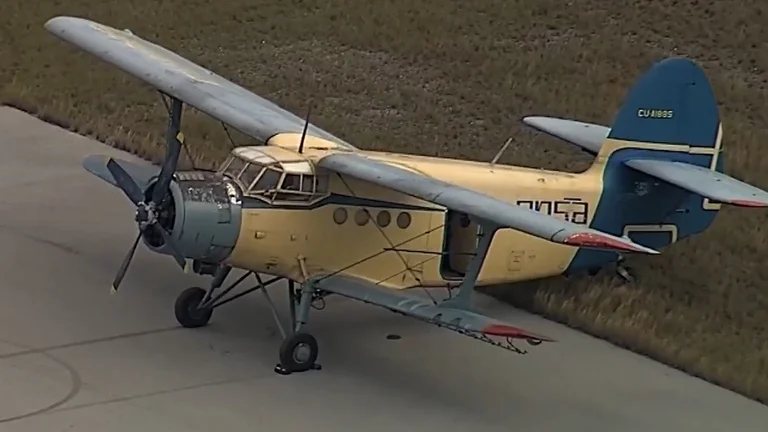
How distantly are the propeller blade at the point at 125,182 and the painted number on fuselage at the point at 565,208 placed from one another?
3.43 metres

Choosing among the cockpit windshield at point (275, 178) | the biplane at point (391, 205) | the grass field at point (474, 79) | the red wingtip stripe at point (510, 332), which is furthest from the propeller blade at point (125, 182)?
the grass field at point (474, 79)

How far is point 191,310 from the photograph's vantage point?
11906 millimetres

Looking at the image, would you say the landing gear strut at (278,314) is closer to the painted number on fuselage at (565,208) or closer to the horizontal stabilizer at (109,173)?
the horizontal stabilizer at (109,173)

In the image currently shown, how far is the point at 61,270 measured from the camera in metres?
13.2

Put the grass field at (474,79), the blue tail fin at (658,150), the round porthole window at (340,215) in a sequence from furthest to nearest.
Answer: the grass field at (474,79)
the blue tail fin at (658,150)
the round porthole window at (340,215)

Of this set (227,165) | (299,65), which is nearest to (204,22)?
(299,65)

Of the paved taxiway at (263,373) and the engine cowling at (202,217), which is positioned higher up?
the engine cowling at (202,217)

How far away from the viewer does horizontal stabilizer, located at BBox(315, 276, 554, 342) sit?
10.0 metres

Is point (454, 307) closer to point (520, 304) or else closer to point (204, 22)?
point (520, 304)

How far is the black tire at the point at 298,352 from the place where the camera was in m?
11.0

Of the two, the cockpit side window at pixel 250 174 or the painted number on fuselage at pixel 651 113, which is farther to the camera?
the painted number on fuselage at pixel 651 113

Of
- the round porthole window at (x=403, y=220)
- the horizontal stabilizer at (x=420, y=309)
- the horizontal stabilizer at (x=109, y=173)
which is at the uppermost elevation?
the horizontal stabilizer at (x=109, y=173)

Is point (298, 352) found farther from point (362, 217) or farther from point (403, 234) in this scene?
point (403, 234)

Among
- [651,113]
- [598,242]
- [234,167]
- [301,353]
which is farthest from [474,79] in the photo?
[598,242]
